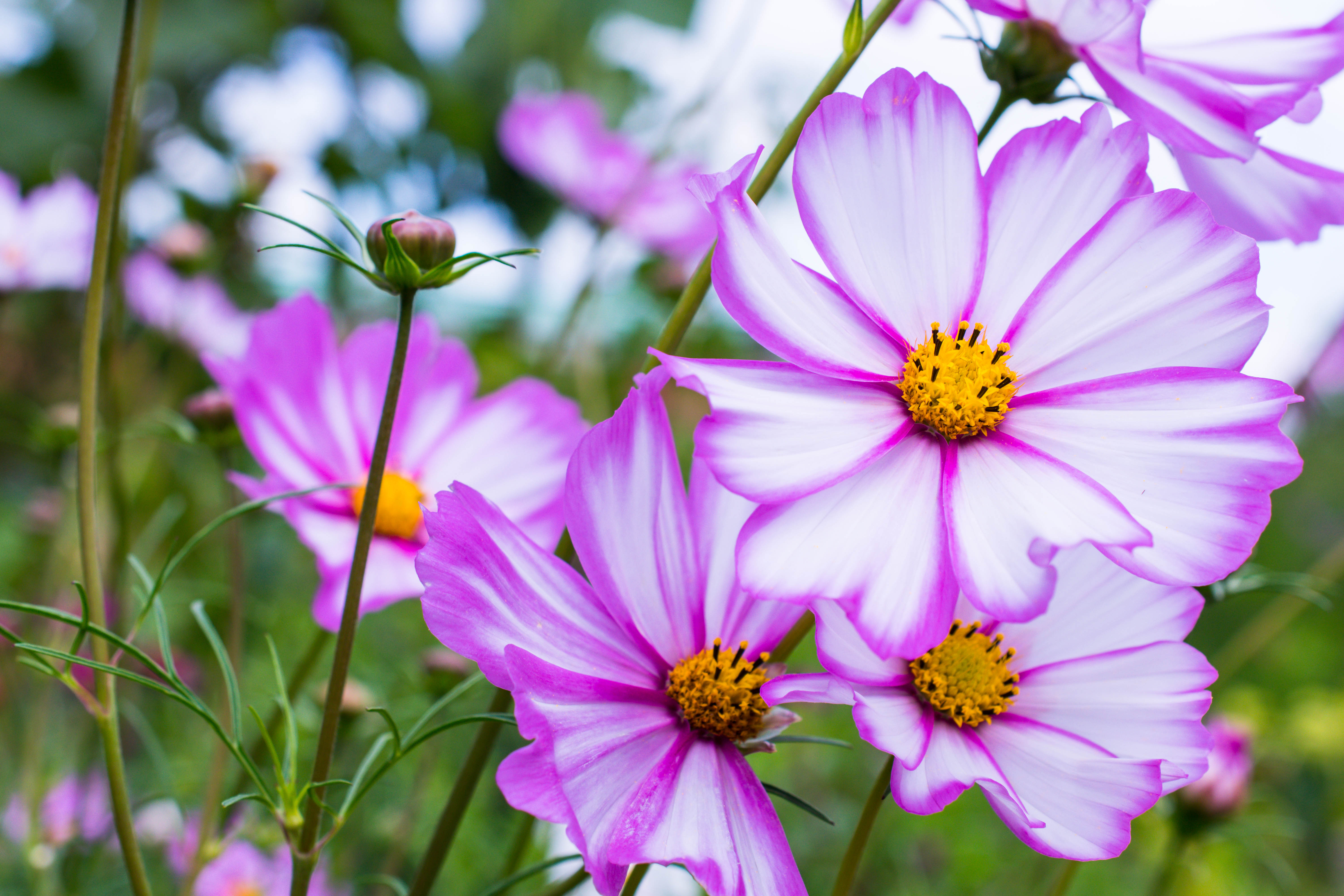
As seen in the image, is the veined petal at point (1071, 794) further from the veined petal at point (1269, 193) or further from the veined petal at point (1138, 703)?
the veined petal at point (1269, 193)

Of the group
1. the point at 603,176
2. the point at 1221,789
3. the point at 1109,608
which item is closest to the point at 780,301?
the point at 1109,608

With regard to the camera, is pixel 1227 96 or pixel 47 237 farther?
pixel 47 237

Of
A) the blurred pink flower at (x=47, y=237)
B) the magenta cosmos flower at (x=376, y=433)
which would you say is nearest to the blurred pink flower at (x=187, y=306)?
the blurred pink flower at (x=47, y=237)

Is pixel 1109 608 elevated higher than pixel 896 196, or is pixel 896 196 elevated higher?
pixel 896 196

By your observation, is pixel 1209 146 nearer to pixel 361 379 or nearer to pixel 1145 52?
pixel 1145 52

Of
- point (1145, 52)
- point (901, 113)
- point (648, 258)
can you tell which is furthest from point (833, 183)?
point (648, 258)

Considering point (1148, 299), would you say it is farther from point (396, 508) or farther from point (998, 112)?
point (396, 508)
